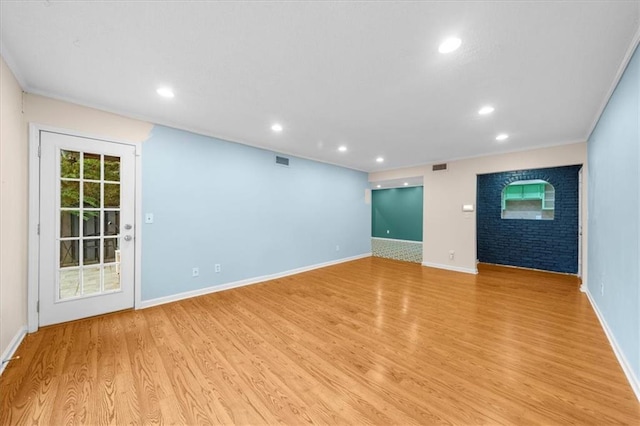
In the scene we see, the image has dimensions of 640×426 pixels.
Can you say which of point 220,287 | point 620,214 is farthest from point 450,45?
point 220,287

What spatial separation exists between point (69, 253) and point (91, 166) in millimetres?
1017

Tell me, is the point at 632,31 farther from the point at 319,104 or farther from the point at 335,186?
the point at 335,186

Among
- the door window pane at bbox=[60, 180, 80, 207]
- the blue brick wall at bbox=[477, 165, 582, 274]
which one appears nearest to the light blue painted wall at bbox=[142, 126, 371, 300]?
the door window pane at bbox=[60, 180, 80, 207]

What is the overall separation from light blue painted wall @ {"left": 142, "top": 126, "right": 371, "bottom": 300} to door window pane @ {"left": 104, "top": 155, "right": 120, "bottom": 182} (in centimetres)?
27

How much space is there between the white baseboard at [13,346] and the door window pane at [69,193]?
129 cm

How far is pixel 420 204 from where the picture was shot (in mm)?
9141

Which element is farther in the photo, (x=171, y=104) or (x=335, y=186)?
(x=335, y=186)

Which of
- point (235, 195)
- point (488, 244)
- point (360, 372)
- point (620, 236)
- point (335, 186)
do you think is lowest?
point (360, 372)

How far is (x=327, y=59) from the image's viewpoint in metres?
1.95

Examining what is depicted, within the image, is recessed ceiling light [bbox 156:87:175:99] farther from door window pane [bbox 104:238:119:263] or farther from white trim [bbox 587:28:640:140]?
white trim [bbox 587:28:640:140]

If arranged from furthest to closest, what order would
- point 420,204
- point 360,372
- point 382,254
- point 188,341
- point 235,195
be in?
point 420,204 < point 382,254 < point 235,195 < point 188,341 < point 360,372

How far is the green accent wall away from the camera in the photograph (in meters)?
9.25

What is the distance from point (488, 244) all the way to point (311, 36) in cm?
662

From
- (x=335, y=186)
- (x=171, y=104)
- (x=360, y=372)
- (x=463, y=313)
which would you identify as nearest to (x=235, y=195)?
(x=171, y=104)
